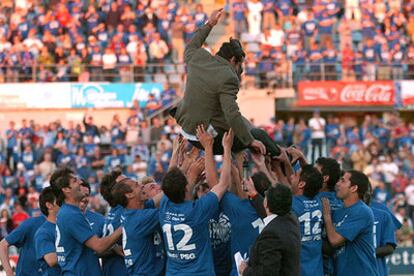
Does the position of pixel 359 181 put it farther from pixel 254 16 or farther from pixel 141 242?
pixel 254 16

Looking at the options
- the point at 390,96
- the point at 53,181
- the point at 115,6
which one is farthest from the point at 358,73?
the point at 53,181

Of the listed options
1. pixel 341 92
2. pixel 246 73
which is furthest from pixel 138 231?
pixel 341 92

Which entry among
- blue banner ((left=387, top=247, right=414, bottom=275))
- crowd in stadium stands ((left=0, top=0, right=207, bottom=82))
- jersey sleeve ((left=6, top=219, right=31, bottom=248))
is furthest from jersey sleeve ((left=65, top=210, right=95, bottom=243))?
crowd in stadium stands ((left=0, top=0, right=207, bottom=82))

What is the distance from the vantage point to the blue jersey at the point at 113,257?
11.4 meters

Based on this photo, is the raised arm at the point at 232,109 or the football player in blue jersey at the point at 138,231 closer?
the raised arm at the point at 232,109

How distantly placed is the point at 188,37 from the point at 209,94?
19.1m

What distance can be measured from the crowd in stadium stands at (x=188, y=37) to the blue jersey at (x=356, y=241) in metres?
17.8

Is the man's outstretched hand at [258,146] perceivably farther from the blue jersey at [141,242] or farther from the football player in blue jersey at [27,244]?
the football player in blue jersey at [27,244]

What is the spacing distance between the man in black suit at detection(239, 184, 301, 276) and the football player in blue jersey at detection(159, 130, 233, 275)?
95cm

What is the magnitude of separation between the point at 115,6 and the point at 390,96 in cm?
698

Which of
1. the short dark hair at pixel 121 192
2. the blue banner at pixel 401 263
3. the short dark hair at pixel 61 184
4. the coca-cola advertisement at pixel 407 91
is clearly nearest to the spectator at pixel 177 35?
the coca-cola advertisement at pixel 407 91

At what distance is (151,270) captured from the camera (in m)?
10.9

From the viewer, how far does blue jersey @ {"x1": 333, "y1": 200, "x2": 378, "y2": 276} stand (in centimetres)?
1088

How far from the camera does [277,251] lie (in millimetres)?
9250
